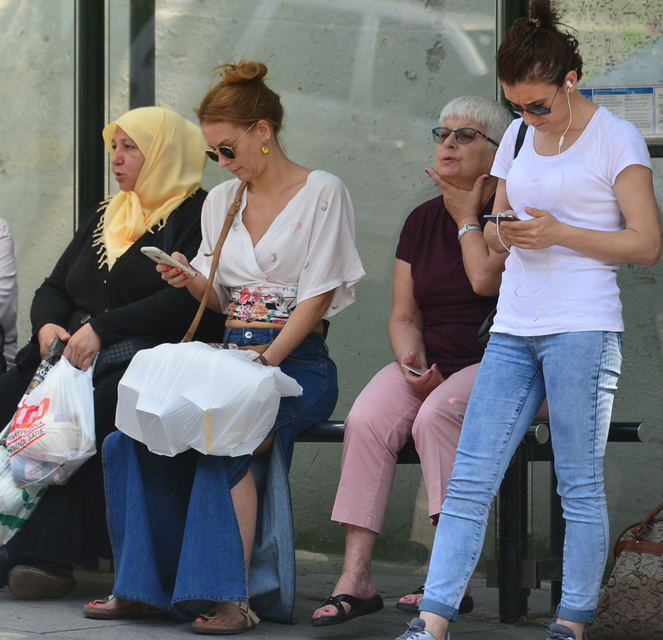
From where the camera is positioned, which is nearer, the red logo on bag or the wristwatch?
the wristwatch

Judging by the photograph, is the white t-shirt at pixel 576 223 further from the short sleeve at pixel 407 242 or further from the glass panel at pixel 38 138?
the glass panel at pixel 38 138

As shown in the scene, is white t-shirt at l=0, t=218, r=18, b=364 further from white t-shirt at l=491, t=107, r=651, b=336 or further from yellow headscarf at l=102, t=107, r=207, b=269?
white t-shirt at l=491, t=107, r=651, b=336

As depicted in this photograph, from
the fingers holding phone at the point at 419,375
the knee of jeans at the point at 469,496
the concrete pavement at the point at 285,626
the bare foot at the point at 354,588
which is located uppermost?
the fingers holding phone at the point at 419,375

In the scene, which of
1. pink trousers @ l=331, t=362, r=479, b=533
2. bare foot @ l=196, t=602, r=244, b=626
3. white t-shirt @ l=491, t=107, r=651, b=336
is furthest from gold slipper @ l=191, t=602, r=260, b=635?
white t-shirt @ l=491, t=107, r=651, b=336

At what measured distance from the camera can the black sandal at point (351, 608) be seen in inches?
154

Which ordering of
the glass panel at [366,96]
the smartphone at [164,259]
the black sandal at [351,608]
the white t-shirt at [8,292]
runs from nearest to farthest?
the black sandal at [351,608]
the smartphone at [164,259]
the glass panel at [366,96]
the white t-shirt at [8,292]

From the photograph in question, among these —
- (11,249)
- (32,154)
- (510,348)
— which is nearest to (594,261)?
(510,348)

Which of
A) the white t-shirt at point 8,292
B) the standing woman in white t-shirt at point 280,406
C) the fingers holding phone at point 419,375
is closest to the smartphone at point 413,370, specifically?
the fingers holding phone at point 419,375

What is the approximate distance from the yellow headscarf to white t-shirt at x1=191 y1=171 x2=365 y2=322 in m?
0.48

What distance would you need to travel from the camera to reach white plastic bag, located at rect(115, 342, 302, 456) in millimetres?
3982

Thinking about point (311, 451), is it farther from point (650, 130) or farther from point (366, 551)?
point (650, 130)

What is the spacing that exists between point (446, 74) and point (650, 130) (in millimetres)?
898

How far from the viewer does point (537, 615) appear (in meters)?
4.34

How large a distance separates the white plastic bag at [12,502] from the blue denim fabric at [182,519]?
42cm
